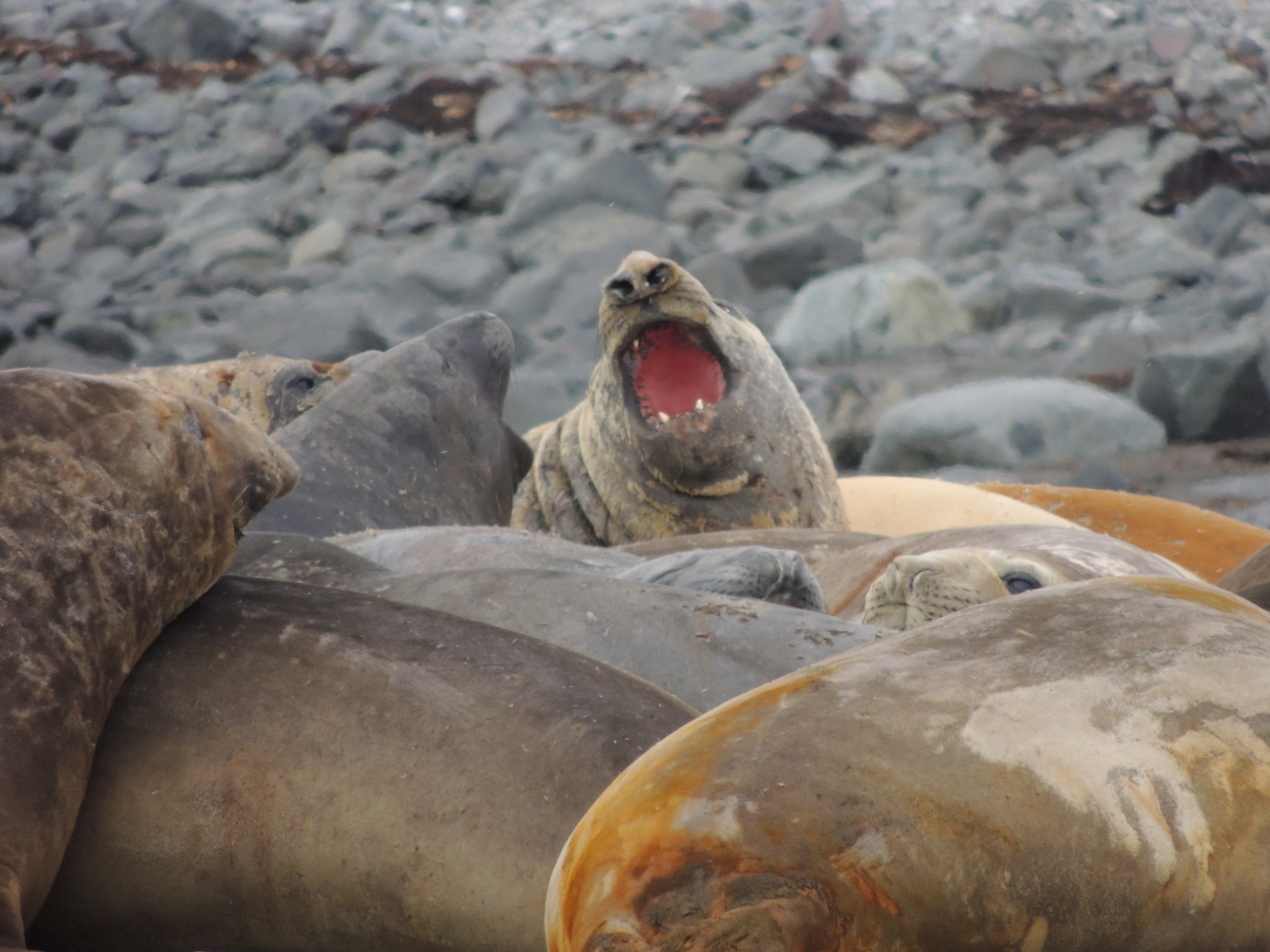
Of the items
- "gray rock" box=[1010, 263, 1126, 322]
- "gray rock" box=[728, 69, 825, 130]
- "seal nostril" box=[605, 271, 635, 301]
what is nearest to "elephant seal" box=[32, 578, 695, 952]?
"seal nostril" box=[605, 271, 635, 301]

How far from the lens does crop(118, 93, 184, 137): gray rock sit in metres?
19.0

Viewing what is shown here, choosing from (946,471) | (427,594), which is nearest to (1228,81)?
(946,471)

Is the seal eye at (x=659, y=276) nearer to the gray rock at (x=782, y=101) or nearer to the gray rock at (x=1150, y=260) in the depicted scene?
the gray rock at (x=1150, y=260)

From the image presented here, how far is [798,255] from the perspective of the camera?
48.3ft

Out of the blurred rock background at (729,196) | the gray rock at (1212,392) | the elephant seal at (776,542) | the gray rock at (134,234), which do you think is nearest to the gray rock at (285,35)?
the blurred rock background at (729,196)

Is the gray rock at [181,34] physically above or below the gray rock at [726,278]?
above

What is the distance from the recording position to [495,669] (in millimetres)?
2172

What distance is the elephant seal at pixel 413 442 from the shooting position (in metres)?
4.50

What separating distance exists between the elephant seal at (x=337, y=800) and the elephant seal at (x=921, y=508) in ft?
13.8

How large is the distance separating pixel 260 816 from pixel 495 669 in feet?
1.28

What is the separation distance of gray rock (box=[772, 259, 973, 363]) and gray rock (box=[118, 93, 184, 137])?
9.36 m

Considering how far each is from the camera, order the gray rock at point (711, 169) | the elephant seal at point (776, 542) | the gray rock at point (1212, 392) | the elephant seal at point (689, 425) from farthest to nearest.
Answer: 1. the gray rock at point (711, 169)
2. the gray rock at point (1212, 392)
3. the elephant seal at point (689, 425)
4. the elephant seal at point (776, 542)

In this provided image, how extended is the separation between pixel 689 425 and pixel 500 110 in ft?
44.2

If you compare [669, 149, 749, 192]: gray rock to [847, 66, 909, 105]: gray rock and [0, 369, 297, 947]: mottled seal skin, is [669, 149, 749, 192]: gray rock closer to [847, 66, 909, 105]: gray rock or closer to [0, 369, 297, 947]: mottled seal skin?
[847, 66, 909, 105]: gray rock
